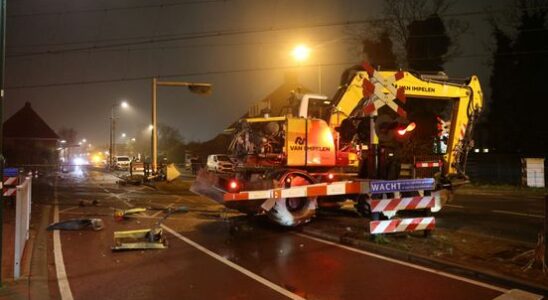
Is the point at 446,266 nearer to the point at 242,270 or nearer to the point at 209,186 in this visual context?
the point at 242,270

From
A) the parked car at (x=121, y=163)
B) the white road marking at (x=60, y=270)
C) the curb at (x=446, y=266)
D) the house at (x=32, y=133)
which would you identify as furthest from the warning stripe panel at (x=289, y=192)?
the house at (x=32, y=133)

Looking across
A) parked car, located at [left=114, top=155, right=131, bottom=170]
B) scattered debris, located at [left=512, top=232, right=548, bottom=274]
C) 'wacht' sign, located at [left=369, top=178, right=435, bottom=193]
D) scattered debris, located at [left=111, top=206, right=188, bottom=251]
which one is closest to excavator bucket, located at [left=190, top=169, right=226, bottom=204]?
scattered debris, located at [left=111, top=206, right=188, bottom=251]

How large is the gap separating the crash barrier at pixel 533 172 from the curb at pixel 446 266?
19286mm

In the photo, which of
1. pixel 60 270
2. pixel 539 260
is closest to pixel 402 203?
pixel 539 260

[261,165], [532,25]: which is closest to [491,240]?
[261,165]

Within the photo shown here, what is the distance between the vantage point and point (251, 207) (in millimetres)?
11375

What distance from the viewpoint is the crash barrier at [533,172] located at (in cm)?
2520

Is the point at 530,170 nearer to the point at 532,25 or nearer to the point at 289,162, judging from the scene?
the point at 532,25

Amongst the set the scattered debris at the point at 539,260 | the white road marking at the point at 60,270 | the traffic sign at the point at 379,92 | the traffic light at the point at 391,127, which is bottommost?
the white road marking at the point at 60,270

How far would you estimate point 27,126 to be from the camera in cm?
7656

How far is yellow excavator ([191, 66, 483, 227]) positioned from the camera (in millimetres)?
10516

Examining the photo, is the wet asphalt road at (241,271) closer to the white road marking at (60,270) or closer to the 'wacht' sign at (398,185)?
the white road marking at (60,270)

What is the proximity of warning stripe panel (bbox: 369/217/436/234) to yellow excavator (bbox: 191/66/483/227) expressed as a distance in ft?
1.14

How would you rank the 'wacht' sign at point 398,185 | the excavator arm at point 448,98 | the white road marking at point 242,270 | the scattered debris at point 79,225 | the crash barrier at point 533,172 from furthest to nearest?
1. the crash barrier at point 533,172
2. the excavator arm at point 448,98
3. the scattered debris at point 79,225
4. the 'wacht' sign at point 398,185
5. the white road marking at point 242,270
